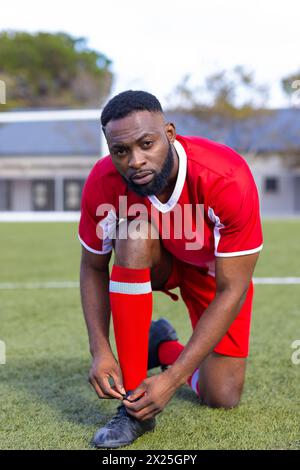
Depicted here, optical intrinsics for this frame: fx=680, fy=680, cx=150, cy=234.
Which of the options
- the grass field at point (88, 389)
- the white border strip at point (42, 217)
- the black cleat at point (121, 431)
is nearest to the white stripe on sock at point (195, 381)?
the grass field at point (88, 389)

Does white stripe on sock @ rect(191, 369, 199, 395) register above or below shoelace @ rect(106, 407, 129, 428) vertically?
below

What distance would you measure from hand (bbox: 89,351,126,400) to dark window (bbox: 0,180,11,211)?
17.0 meters

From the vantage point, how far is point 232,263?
2449mm

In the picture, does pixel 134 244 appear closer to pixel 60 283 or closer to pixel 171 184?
pixel 171 184

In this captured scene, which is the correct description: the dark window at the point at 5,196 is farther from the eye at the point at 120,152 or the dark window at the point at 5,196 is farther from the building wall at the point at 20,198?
the eye at the point at 120,152

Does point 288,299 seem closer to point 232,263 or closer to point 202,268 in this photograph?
point 202,268

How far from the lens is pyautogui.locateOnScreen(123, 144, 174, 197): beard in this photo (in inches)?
94.3

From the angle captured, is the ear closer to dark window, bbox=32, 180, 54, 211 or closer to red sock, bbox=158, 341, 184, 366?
red sock, bbox=158, 341, 184, 366

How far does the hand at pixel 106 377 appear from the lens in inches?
95.9

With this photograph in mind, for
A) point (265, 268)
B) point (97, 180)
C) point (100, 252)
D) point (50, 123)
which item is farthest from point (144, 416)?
point (50, 123)

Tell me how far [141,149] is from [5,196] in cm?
1824

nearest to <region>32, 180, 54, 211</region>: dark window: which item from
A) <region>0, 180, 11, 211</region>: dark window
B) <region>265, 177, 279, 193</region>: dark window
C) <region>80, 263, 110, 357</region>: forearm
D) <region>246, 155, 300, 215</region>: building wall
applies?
<region>0, 180, 11, 211</region>: dark window

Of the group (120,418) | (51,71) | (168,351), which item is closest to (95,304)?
(120,418)

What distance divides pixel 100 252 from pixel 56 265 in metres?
6.06
